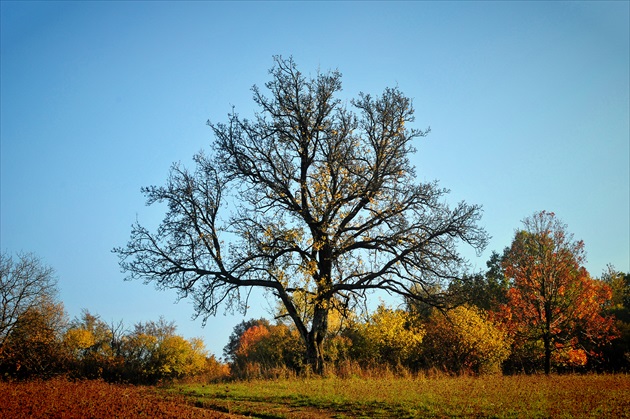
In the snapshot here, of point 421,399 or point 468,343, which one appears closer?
point 421,399

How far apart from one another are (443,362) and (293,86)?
19.0 meters

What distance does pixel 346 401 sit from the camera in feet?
49.5

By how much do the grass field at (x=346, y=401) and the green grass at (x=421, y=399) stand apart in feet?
0.08

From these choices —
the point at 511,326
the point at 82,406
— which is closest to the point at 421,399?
the point at 82,406

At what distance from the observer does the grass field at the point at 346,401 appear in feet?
41.2

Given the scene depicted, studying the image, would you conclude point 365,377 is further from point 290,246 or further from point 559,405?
point 559,405

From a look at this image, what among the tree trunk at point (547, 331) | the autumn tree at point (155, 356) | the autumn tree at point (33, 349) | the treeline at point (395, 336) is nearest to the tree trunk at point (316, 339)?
the treeline at point (395, 336)

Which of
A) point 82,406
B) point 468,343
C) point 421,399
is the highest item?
point 468,343

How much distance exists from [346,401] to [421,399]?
225 centimetres

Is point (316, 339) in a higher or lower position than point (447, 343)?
higher

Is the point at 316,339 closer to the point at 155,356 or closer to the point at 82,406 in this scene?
the point at 155,356

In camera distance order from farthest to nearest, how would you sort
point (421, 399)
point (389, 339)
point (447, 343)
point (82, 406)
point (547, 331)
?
point (389, 339)
point (447, 343)
point (547, 331)
point (421, 399)
point (82, 406)

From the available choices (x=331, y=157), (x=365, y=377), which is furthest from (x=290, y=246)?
(x=365, y=377)

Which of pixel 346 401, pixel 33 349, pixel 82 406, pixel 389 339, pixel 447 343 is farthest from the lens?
pixel 389 339
